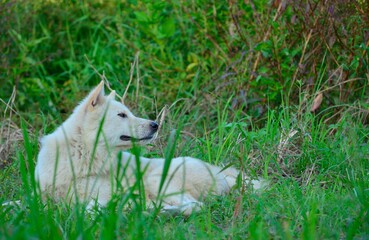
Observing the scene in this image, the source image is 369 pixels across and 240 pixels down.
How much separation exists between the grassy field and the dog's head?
0.33 m

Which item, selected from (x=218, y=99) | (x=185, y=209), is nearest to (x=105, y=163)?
(x=185, y=209)

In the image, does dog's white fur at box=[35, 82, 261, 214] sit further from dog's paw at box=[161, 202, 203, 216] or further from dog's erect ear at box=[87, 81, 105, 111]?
dog's paw at box=[161, 202, 203, 216]

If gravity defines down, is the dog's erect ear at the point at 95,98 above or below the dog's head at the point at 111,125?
above

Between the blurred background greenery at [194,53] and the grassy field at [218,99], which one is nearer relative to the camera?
the grassy field at [218,99]

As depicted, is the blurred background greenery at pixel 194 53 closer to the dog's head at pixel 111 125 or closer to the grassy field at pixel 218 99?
the grassy field at pixel 218 99

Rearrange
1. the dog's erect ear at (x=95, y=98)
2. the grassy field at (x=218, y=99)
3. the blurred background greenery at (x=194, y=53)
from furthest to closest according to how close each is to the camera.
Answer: the blurred background greenery at (x=194, y=53)
the dog's erect ear at (x=95, y=98)
the grassy field at (x=218, y=99)

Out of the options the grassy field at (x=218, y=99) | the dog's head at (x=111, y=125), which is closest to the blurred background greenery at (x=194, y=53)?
the grassy field at (x=218, y=99)

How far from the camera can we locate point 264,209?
182 inches

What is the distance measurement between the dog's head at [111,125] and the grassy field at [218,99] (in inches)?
12.9

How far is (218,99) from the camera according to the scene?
7.33 m

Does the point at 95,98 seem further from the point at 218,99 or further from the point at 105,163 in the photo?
the point at 218,99

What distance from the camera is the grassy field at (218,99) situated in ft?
14.1

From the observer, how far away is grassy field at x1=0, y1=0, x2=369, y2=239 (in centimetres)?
430

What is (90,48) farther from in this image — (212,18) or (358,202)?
(358,202)
